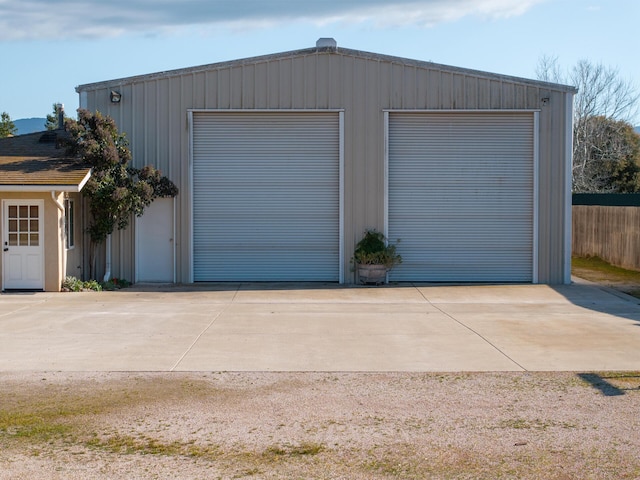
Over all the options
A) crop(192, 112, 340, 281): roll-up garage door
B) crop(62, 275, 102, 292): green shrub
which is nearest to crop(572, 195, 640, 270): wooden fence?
crop(192, 112, 340, 281): roll-up garage door

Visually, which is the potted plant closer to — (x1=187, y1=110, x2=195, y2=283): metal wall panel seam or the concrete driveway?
the concrete driveway

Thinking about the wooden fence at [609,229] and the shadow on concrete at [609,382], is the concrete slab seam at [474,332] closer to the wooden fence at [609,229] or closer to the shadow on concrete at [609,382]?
the shadow on concrete at [609,382]

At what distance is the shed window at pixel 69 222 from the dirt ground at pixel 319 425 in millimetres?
9596

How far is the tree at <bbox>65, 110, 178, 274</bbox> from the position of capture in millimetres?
19062

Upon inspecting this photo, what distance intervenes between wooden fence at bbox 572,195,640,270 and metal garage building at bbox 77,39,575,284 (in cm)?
443

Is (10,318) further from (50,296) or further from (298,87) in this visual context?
(298,87)

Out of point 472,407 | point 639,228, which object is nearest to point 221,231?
point 639,228

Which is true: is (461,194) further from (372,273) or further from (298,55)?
(298,55)

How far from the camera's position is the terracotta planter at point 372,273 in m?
20.1

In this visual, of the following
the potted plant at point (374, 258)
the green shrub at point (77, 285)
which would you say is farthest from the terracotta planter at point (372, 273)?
the green shrub at point (77, 285)

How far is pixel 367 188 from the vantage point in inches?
813

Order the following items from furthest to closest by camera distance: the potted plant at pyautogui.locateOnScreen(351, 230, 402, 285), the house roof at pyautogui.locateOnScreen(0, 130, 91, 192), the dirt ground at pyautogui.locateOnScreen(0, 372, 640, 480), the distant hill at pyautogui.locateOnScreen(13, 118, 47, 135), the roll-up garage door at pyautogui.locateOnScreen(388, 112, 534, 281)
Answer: the distant hill at pyautogui.locateOnScreen(13, 118, 47, 135) < the roll-up garage door at pyautogui.locateOnScreen(388, 112, 534, 281) < the potted plant at pyautogui.locateOnScreen(351, 230, 402, 285) < the house roof at pyautogui.locateOnScreen(0, 130, 91, 192) < the dirt ground at pyautogui.locateOnScreen(0, 372, 640, 480)

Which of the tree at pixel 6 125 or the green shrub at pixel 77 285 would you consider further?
the tree at pixel 6 125

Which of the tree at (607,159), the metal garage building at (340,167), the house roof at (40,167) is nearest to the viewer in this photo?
the house roof at (40,167)
